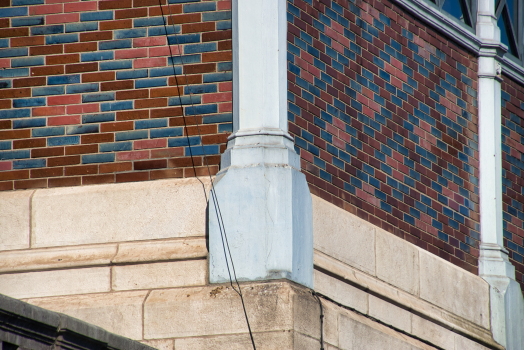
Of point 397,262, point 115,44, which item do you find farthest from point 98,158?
point 397,262

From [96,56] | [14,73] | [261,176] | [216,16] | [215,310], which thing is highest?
[216,16]

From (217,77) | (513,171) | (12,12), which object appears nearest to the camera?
(217,77)

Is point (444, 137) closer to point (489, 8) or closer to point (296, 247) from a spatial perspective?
point (489, 8)

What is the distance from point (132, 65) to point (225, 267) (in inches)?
70.1

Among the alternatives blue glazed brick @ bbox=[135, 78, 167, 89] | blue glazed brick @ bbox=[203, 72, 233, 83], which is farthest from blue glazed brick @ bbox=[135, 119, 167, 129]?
blue glazed brick @ bbox=[203, 72, 233, 83]

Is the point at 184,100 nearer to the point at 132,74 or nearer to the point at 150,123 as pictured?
the point at 150,123

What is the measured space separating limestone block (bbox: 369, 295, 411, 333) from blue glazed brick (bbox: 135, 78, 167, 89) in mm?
2293

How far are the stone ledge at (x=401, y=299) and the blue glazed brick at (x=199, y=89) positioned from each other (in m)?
1.43

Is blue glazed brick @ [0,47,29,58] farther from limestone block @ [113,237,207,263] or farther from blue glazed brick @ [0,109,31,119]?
limestone block @ [113,237,207,263]

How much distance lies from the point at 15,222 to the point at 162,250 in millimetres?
1157

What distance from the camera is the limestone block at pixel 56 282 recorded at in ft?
22.7

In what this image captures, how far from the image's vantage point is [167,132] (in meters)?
7.19

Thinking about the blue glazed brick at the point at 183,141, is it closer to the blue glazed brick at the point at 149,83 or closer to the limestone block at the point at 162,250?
the blue glazed brick at the point at 149,83

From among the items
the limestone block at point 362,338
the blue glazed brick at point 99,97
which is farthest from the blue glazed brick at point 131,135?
the limestone block at point 362,338
